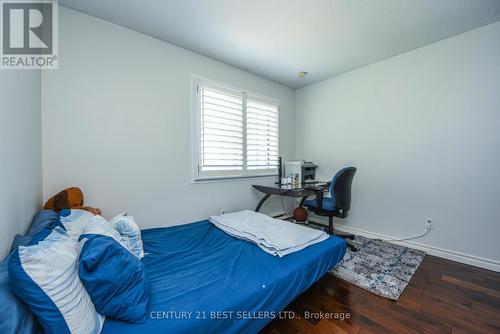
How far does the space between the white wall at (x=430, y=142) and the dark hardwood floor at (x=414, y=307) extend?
58 centimetres

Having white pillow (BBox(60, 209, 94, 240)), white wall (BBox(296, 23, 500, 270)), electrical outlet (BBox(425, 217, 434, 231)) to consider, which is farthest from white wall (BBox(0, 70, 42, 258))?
electrical outlet (BBox(425, 217, 434, 231))

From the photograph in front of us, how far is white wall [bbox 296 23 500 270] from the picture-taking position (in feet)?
6.89

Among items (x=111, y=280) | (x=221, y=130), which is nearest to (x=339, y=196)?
(x=221, y=130)

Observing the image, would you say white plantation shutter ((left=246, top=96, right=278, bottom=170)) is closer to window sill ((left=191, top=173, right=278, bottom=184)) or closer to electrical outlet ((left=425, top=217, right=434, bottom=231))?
window sill ((left=191, top=173, right=278, bottom=184))

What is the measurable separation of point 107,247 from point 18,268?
269 mm

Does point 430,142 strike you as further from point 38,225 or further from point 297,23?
point 38,225

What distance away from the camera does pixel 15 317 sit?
626 millimetres

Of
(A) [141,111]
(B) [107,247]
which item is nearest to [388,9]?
(A) [141,111]

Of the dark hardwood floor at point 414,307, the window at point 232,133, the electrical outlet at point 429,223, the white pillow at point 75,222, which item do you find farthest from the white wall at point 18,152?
the electrical outlet at point 429,223

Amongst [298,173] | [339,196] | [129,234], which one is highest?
[298,173]

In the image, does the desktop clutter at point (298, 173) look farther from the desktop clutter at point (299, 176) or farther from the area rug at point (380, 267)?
the area rug at point (380, 267)

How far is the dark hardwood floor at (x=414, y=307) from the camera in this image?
54.1 inches

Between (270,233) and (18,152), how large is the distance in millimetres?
1833

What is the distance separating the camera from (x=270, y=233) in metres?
1.87
